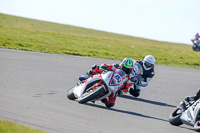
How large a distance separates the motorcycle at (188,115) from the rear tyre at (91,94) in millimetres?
1715

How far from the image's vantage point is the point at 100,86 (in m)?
9.09

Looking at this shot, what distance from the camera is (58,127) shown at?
20.9 feet

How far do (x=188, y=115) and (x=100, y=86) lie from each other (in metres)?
2.27

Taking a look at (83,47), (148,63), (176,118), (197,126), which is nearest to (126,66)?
(176,118)

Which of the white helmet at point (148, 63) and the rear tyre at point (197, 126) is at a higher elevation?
the white helmet at point (148, 63)

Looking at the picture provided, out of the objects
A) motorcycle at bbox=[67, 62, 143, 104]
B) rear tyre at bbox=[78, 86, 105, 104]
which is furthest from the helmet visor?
rear tyre at bbox=[78, 86, 105, 104]

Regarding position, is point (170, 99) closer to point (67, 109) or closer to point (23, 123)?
point (67, 109)

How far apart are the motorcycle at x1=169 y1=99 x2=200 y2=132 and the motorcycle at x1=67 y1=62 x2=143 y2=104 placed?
1.62 meters

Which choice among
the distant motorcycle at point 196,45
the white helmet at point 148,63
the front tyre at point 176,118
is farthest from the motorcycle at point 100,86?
the distant motorcycle at point 196,45

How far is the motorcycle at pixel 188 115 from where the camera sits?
24.3ft

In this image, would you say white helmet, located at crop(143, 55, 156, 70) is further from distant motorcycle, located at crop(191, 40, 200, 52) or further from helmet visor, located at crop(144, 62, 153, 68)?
distant motorcycle, located at crop(191, 40, 200, 52)

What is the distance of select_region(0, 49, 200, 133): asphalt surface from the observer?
6.84 m

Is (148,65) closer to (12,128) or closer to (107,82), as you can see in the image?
(107,82)

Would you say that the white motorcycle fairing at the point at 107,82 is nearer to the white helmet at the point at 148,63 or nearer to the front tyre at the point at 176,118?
the front tyre at the point at 176,118
